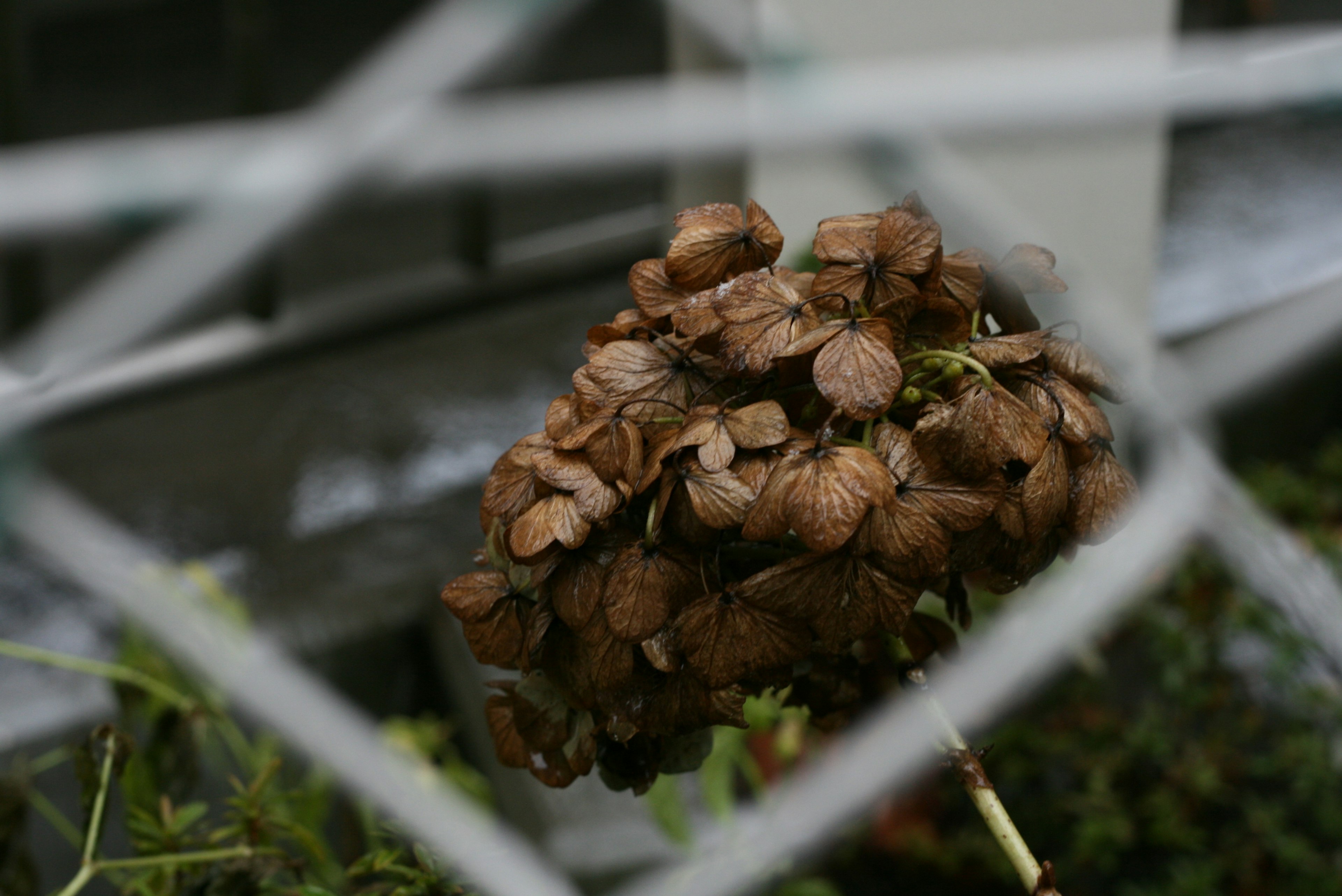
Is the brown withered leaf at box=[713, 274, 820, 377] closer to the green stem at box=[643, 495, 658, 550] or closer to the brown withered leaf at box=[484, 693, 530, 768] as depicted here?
the green stem at box=[643, 495, 658, 550]

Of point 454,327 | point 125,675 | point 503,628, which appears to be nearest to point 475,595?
point 503,628

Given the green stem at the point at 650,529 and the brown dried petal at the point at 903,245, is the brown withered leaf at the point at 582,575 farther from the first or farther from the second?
the brown dried petal at the point at 903,245

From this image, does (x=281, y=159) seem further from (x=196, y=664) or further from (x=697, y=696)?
(x=697, y=696)

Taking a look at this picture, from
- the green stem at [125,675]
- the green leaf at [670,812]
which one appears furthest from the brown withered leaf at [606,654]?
the green leaf at [670,812]

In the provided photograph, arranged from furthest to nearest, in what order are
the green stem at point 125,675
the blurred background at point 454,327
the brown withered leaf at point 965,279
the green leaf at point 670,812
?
1. the blurred background at point 454,327
2. the green leaf at point 670,812
3. the green stem at point 125,675
4. the brown withered leaf at point 965,279

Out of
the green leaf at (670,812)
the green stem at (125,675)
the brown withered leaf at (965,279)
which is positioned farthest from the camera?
the green leaf at (670,812)

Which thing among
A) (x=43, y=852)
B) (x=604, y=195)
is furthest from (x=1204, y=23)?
(x=43, y=852)
